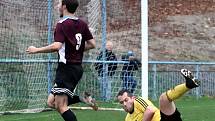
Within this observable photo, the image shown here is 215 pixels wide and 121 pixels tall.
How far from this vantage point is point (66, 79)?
25.4 feet

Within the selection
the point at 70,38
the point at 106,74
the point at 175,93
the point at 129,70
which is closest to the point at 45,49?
the point at 70,38

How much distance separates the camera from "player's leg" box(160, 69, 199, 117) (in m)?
6.78

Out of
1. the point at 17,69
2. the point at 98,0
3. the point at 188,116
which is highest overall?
the point at 98,0

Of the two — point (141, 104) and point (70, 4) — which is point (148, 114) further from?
point (70, 4)

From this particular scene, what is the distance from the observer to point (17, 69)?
45.3 ft

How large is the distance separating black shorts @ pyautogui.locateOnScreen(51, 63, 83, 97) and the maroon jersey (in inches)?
2.9

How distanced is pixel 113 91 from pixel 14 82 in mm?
2788

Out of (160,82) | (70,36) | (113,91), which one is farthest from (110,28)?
(70,36)

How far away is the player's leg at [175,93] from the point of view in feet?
22.2

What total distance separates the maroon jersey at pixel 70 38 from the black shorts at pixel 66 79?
0.24ft

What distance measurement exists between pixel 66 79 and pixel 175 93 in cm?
144

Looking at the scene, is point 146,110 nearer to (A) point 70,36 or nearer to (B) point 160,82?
(A) point 70,36

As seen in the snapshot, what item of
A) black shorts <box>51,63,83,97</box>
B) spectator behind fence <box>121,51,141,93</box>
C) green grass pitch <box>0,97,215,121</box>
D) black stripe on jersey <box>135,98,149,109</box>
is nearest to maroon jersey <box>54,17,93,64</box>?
black shorts <box>51,63,83,97</box>

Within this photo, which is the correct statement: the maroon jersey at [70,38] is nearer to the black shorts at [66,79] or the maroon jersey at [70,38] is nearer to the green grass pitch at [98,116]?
the black shorts at [66,79]
